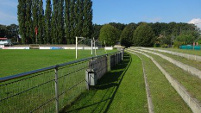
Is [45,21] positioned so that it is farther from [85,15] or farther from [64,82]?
[64,82]

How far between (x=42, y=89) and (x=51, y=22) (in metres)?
59.4

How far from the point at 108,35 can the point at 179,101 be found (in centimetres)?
7520

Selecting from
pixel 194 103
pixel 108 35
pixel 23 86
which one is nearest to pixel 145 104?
pixel 194 103

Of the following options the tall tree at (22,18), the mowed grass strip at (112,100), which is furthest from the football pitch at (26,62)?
the tall tree at (22,18)

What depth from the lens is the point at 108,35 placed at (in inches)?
3113

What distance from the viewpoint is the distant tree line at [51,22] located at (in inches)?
2397

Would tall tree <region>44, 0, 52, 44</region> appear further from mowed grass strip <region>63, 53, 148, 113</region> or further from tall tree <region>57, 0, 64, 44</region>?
mowed grass strip <region>63, 53, 148, 113</region>

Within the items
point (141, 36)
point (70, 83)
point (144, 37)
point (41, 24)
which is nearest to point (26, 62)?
point (70, 83)

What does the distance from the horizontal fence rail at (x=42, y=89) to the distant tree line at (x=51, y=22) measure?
183ft

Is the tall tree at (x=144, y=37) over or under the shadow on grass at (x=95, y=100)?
over

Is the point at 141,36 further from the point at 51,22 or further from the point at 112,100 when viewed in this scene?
the point at 112,100

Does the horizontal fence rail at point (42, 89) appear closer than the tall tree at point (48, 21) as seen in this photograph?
Yes

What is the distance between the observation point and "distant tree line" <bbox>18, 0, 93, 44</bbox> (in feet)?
200

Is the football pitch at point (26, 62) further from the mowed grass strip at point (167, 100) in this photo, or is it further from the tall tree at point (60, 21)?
the tall tree at point (60, 21)
